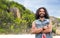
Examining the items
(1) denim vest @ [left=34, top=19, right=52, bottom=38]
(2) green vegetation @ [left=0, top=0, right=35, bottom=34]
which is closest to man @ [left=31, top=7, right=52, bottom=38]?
(1) denim vest @ [left=34, top=19, right=52, bottom=38]

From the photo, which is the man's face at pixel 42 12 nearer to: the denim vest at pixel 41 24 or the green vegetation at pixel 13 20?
the denim vest at pixel 41 24

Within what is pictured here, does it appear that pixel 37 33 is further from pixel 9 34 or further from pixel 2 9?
pixel 2 9

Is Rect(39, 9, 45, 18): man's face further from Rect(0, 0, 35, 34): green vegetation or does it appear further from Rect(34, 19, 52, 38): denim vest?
Rect(0, 0, 35, 34): green vegetation

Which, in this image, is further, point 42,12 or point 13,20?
point 13,20

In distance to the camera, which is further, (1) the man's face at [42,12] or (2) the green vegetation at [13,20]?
(2) the green vegetation at [13,20]

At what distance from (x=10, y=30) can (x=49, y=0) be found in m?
0.79

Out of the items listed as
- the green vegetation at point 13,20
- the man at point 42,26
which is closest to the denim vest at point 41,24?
the man at point 42,26

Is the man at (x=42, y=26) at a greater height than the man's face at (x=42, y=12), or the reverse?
the man's face at (x=42, y=12)

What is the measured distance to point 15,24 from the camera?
105 inches

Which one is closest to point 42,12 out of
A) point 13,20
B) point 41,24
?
→ point 41,24

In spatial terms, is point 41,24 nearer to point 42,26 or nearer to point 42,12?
point 42,26

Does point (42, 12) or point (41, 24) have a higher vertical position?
point (42, 12)

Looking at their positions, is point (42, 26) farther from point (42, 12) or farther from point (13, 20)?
point (13, 20)

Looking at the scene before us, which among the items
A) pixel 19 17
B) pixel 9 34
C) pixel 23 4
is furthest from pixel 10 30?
pixel 23 4
